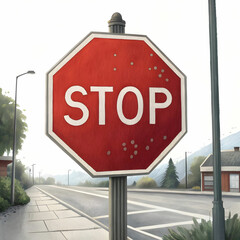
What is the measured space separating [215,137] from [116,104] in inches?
186

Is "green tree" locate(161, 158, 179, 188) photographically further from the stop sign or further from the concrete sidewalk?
the stop sign

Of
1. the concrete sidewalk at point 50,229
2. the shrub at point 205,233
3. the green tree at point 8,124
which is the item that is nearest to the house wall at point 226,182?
the green tree at point 8,124

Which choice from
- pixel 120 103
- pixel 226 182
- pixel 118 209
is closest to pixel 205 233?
pixel 118 209

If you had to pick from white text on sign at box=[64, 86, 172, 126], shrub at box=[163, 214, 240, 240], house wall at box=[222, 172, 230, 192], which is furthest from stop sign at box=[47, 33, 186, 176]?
house wall at box=[222, 172, 230, 192]

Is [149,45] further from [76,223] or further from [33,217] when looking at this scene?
[33,217]

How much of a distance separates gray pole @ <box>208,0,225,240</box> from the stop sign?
14.5 feet

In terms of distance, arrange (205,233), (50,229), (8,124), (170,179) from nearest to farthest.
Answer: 1. (205,233)
2. (50,229)
3. (8,124)
4. (170,179)

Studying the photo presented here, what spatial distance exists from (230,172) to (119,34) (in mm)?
38321

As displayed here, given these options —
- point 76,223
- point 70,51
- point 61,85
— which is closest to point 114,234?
point 61,85

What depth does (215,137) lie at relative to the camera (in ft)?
20.6

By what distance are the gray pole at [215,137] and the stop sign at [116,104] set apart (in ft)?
14.5

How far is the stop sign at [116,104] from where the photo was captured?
1.83 m

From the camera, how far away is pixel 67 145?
1.82m

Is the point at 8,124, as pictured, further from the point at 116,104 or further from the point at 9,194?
the point at 116,104
